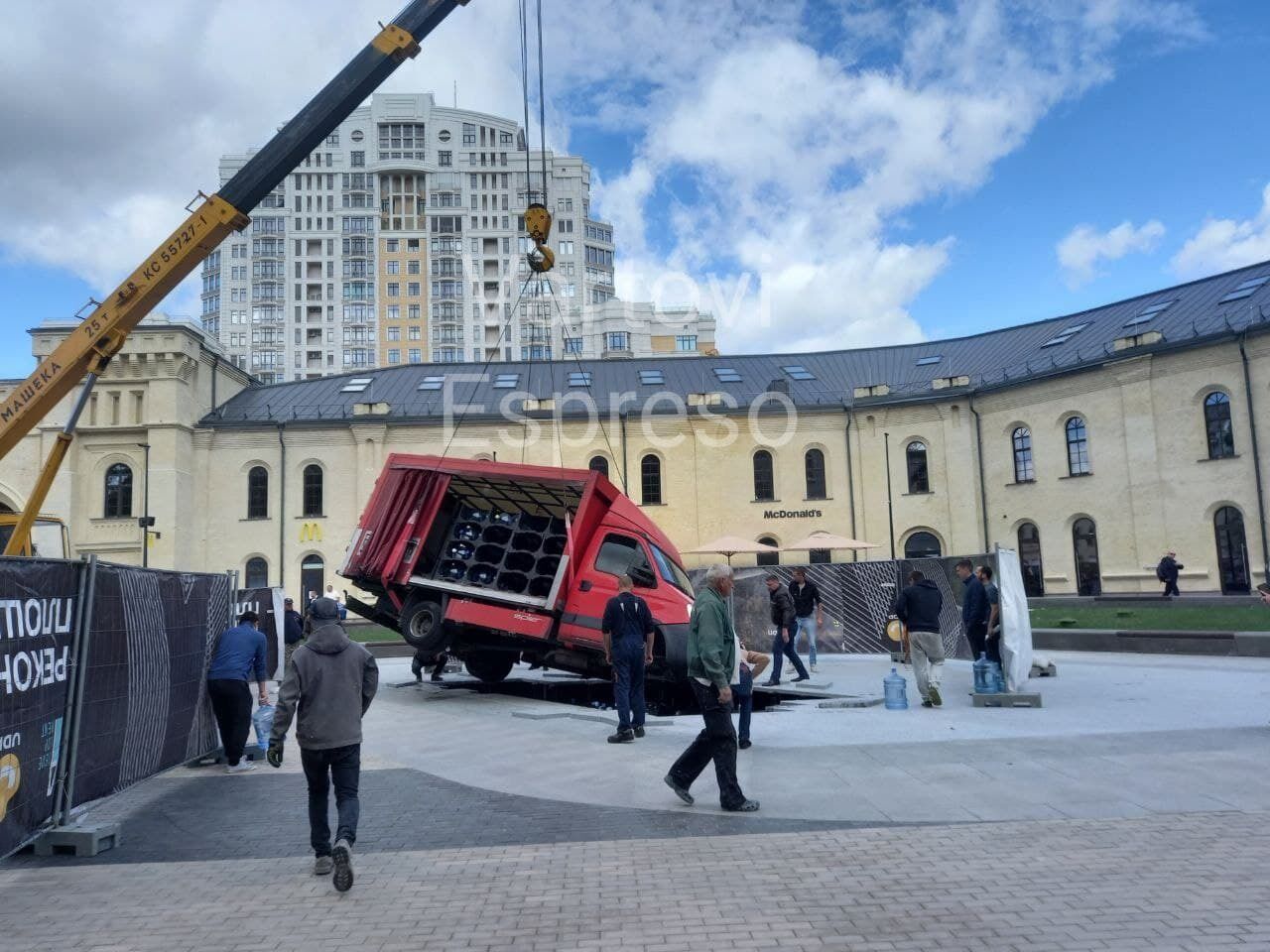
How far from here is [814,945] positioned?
4566 millimetres

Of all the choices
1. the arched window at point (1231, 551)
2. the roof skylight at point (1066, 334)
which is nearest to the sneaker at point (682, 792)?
the arched window at point (1231, 551)

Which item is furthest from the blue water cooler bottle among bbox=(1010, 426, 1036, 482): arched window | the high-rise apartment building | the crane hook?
the high-rise apartment building

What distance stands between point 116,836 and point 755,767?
211 inches

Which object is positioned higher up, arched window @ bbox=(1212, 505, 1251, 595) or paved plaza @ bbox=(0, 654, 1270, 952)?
arched window @ bbox=(1212, 505, 1251, 595)

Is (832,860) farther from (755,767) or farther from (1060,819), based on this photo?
(755,767)

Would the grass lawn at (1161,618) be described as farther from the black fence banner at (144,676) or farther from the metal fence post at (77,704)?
the metal fence post at (77,704)

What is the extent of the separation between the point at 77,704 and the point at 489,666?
10.9m

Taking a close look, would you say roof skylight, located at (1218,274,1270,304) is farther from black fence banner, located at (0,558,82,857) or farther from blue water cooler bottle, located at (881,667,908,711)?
black fence banner, located at (0,558,82,857)

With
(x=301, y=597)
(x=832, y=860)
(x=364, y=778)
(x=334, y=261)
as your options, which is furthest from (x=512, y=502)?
(x=334, y=261)

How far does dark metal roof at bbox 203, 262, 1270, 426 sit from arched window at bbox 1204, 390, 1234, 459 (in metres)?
4.84

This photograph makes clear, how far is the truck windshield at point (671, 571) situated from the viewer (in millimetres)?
14766

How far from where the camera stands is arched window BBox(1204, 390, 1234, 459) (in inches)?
1191

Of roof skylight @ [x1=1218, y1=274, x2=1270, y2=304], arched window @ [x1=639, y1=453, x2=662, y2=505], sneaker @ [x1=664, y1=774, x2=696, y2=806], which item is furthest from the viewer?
arched window @ [x1=639, y1=453, x2=662, y2=505]

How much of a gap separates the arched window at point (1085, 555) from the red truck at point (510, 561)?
24558 mm
